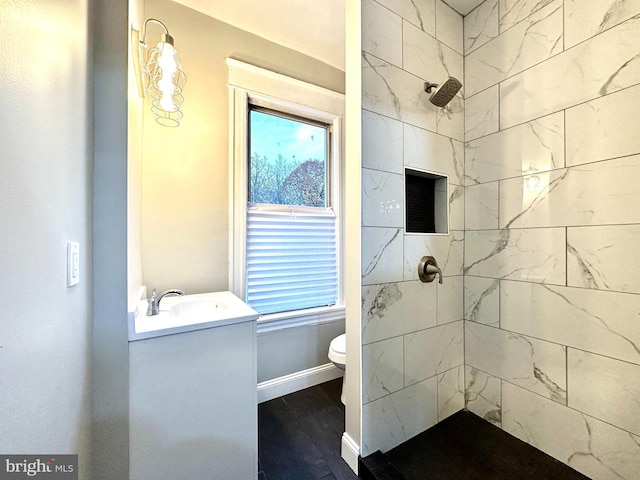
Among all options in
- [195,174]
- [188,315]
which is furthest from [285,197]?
[188,315]

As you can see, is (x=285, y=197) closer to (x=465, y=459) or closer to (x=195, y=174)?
(x=195, y=174)

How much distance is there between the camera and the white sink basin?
104 cm

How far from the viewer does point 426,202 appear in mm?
1601

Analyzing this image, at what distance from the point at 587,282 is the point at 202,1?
109 inches

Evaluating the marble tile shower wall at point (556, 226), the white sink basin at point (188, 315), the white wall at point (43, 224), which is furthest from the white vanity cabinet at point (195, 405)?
the marble tile shower wall at point (556, 226)

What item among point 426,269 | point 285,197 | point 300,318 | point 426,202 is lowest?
point 300,318

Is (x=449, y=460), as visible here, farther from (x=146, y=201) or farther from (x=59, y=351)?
(x=146, y=201)

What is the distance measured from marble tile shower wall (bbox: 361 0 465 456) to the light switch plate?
1.07 m

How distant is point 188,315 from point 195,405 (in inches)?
21.4

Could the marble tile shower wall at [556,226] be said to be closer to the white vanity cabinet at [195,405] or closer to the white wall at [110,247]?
the white vanity cabinet at [195,405]

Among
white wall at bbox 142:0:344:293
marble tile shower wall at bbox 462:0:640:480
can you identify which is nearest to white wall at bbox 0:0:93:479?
white wall at bbox 142:0:344:293

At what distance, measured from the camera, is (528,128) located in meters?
1.38

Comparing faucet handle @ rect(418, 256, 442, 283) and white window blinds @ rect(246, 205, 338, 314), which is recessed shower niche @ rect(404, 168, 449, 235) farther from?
white window blinds @ rect(246, 205, 338, 314)

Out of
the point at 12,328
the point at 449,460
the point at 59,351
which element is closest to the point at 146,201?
the point at 59,351
